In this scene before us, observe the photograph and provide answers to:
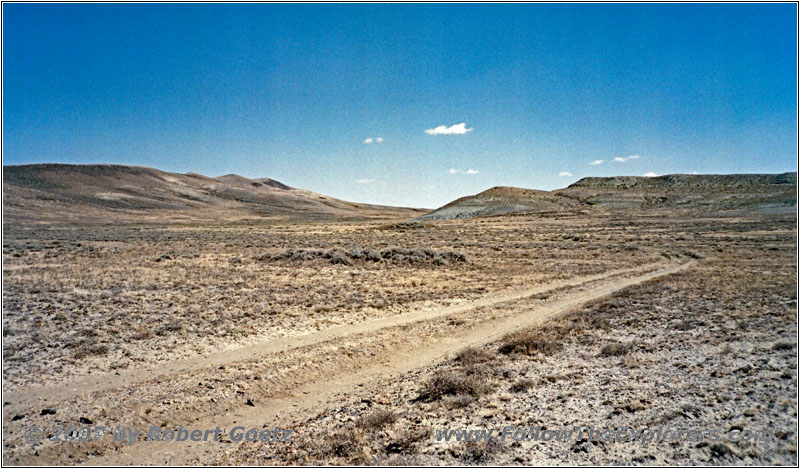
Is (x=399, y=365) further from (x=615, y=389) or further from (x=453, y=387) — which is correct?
(x=615, y=389)

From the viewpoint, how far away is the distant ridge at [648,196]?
91000 mm

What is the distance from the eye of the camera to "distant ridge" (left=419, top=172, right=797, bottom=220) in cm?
9100

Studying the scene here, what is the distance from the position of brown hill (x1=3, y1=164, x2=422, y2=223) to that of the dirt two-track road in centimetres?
9649

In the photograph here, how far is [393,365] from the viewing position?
10367mm

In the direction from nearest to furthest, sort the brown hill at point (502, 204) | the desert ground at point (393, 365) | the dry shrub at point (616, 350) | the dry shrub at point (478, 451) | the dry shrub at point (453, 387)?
the dry shrub at point (478, 451), the desert ground at point (393, 365), the dry shrub at point (453, 387), the dry shrub at point (616, 350), the brown hill at point (502, 204)

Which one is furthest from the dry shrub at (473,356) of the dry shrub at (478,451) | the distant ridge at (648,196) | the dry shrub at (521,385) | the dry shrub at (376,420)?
the distant ridge at (648,196)

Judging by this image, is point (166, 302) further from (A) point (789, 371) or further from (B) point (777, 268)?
(B) point (777, 268)

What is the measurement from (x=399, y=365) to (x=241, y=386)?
349cm

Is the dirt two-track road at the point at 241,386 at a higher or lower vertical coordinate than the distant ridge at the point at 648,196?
lower

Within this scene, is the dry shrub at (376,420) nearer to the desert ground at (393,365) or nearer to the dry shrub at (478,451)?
the desert ground at (393,365)

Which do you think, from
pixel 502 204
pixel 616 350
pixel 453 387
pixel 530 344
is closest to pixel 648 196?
pixel 502 204

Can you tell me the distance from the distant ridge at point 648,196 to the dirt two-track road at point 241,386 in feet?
291

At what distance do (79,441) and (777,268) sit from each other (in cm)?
2827

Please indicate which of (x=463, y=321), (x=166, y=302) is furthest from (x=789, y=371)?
(x=166, y=302)
